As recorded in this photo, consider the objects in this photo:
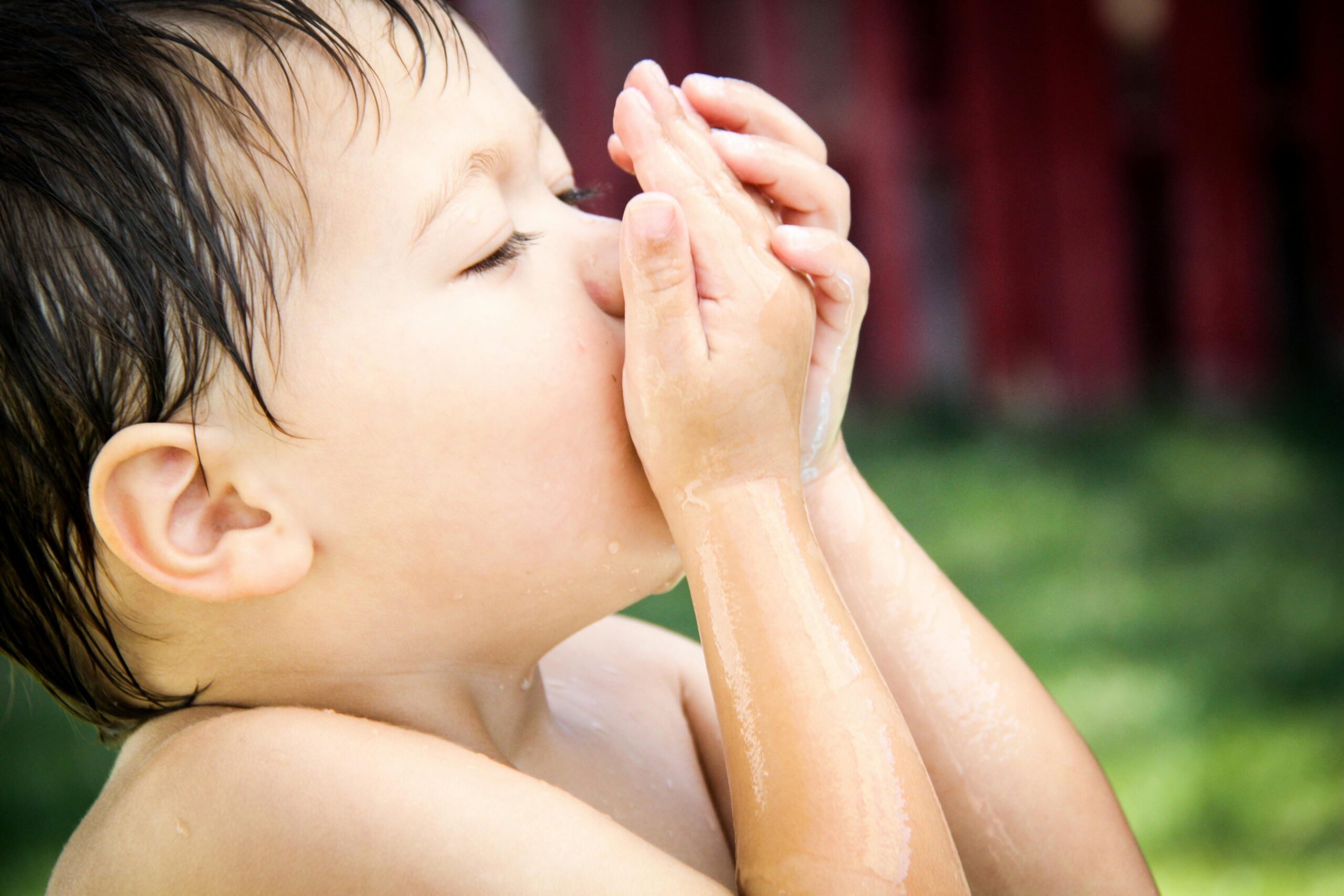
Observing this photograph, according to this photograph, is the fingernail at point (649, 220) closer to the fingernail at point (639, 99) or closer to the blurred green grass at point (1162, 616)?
the fingernail at point (639, 99)

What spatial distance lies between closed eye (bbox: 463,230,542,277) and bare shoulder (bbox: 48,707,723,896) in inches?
15.8

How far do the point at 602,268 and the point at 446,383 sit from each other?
0.19 meters

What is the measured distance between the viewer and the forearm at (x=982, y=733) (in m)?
1.23

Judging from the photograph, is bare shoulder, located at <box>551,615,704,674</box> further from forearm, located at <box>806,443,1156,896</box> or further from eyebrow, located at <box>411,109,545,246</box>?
eyebrow, located at <box>411,109,545,246</box>

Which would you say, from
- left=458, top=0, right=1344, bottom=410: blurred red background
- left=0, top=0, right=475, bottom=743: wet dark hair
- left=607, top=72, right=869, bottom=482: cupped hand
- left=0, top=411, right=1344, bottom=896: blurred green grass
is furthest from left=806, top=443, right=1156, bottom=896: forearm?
left=458, top=0, right=1344, bottom=410: blurred red background

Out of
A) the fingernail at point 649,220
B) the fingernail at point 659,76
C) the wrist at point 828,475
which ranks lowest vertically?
the wrist at point 828,475

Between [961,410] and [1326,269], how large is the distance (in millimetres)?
1508

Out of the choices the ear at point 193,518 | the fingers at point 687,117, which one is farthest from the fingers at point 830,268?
the ear at point 193,518

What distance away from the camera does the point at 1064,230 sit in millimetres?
4598

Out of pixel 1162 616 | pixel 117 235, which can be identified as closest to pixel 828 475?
pixel 117 235

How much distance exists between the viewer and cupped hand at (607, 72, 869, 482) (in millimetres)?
1172

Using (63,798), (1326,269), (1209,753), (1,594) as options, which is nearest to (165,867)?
(1,594)

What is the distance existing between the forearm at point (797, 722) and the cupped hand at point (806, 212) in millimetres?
170

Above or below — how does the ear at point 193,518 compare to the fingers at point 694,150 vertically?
below
